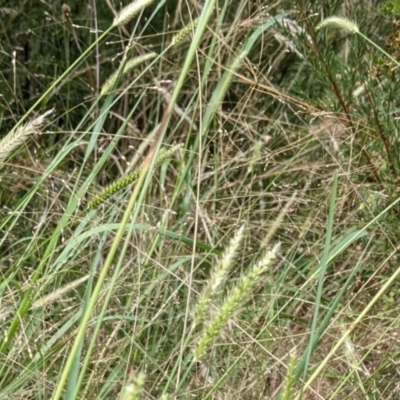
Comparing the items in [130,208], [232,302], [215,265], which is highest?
[130,208]

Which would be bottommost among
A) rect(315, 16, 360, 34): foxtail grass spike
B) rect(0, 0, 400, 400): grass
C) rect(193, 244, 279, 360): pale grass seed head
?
rect(0, 0, 400, 400): grass

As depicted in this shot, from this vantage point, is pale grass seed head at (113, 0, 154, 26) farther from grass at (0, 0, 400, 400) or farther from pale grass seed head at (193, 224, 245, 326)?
pale grass seed head at (193, 224, 245, 326)

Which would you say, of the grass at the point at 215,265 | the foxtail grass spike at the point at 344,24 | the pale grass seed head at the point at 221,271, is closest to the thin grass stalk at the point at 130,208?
the pale grass seed head at the point at 221,271

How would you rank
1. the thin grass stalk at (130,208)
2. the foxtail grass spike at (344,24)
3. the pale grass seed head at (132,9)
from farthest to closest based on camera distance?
the foxtail grass spike at (344,24) → the pale grass seed head at (132,9) → the thin grass stalk at (130,208)

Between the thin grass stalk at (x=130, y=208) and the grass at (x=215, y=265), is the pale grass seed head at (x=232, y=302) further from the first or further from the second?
the grass at (x=215, y=265)

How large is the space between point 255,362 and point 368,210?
1.39ft

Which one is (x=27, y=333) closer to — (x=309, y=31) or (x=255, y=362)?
(x=255, y=362)

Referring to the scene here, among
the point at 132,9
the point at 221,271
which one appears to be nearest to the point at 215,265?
the point at 132,9

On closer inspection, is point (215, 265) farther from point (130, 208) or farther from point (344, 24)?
point (130, 208)

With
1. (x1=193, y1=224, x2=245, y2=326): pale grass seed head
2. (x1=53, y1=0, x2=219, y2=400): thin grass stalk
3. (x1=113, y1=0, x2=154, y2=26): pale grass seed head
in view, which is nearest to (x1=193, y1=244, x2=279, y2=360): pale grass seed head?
(x1=193, y1=224, x2=245, y2=326): pale grass seed head

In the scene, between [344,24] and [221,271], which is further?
[344,24]

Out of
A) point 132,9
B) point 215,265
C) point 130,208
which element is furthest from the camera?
point 215,265

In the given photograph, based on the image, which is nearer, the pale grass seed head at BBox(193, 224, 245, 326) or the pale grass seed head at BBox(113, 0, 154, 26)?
the pale grass seed head at BBox(193, 224, 245, 326)

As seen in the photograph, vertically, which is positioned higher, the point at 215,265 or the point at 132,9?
the point at 132,9
